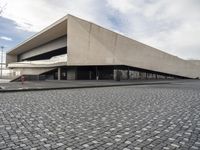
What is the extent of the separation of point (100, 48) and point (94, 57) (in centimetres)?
185

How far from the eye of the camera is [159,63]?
44.4 m

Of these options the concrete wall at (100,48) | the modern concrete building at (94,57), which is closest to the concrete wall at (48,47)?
the modern concrete building at (94,57)

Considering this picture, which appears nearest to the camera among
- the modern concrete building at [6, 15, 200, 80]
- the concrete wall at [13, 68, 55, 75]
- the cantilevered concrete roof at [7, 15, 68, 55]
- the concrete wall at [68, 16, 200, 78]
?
the concrete wall at [68, 16, 200, 78]

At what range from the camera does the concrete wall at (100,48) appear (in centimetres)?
3228

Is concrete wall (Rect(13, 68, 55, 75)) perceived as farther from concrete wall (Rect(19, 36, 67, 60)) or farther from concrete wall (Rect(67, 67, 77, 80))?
concrete wall (Rect(19, 36, 67, 60))

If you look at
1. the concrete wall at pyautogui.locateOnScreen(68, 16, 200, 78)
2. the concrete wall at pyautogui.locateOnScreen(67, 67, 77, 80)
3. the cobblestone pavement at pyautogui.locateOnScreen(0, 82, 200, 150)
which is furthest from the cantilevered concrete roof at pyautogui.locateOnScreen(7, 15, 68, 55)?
the cobblestone pavement at pyautogui.locateOnScreen(0, 82, 200, 150)

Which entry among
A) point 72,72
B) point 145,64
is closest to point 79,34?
point 72,72

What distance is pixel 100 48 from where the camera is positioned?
34156mm

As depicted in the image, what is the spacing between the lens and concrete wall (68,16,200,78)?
32281 mm

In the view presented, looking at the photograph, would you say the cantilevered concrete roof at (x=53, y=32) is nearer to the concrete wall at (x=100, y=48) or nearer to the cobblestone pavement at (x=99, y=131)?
the concrete wall at (x=100, y=48)

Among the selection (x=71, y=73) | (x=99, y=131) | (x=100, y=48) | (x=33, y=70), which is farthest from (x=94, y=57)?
(x=99, y=131)

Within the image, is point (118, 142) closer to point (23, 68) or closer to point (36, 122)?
point (36, 122)

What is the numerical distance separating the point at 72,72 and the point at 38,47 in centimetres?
1922

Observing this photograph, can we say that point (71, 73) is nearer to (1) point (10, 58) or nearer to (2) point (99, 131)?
(2) point (99, 131)
